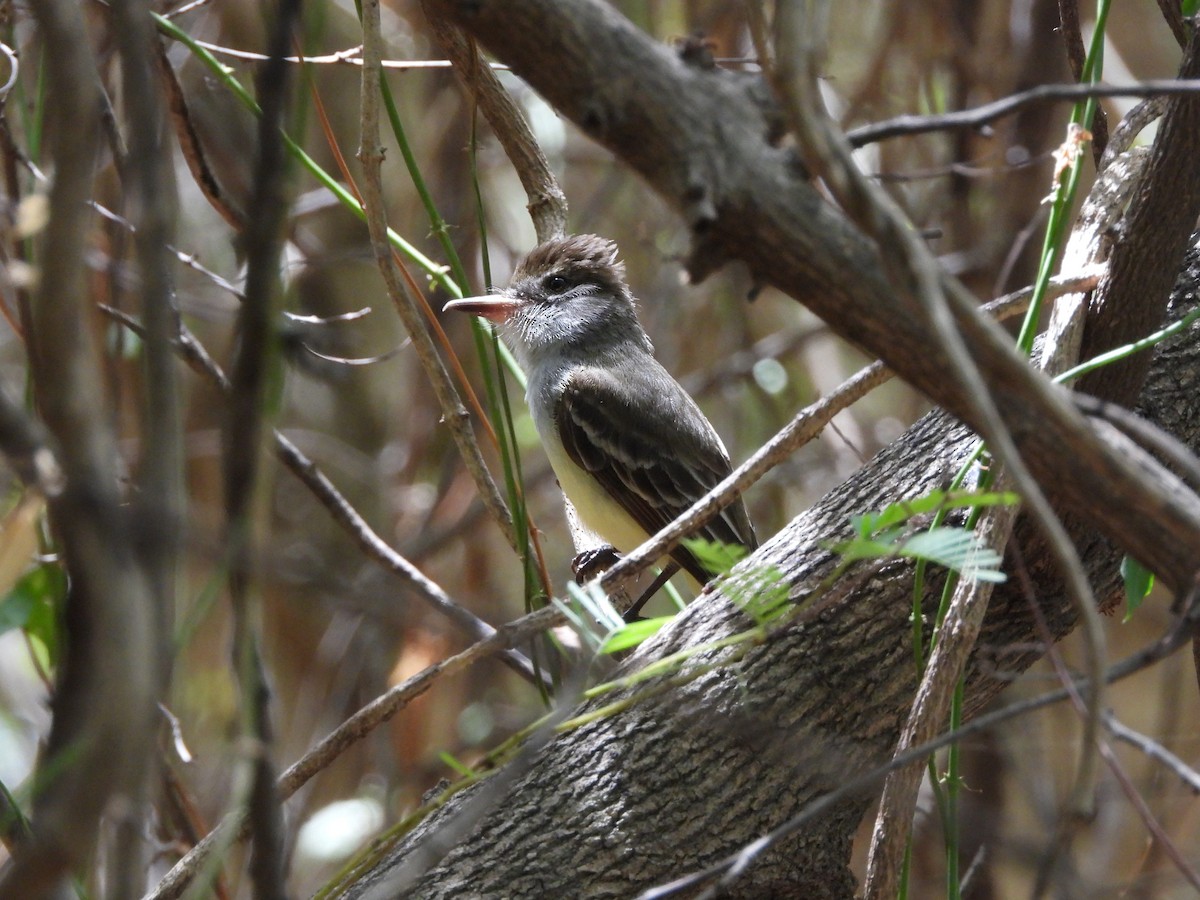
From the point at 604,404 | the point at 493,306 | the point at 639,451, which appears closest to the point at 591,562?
the point at 639,451

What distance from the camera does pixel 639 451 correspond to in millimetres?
3770

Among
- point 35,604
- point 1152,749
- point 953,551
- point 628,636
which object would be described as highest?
point 35,604

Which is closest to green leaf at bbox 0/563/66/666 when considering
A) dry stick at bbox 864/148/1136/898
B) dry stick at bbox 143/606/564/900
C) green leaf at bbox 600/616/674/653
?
dry stick at bbox 143/606/564/900

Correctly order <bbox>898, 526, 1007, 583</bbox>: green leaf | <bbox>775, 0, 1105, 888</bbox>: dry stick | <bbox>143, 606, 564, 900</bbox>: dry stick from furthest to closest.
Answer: <bbox>143, 606, 564, 900</bbox>: dry stick < <bbox>898, 526, 1007, 583</bbox>: green leaf < <bbox>775, 0, 1105, 888</bbox>: dry stick

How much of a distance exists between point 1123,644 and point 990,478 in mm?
4348

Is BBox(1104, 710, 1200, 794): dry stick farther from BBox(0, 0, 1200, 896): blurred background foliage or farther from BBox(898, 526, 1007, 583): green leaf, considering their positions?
BBox(0, 0, 1200, 896): blurred background foliage

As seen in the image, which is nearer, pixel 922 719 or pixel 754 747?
pixel 922 719

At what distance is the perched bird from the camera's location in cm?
372

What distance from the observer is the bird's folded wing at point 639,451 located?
3713mm

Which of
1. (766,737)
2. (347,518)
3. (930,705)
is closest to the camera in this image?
(930,705)

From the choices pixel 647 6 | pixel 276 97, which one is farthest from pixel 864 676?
pixel 647 6

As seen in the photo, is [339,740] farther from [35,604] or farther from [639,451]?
[639,451]

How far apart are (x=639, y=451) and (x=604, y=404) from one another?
20 centimetres

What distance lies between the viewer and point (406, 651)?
4.80 meters
